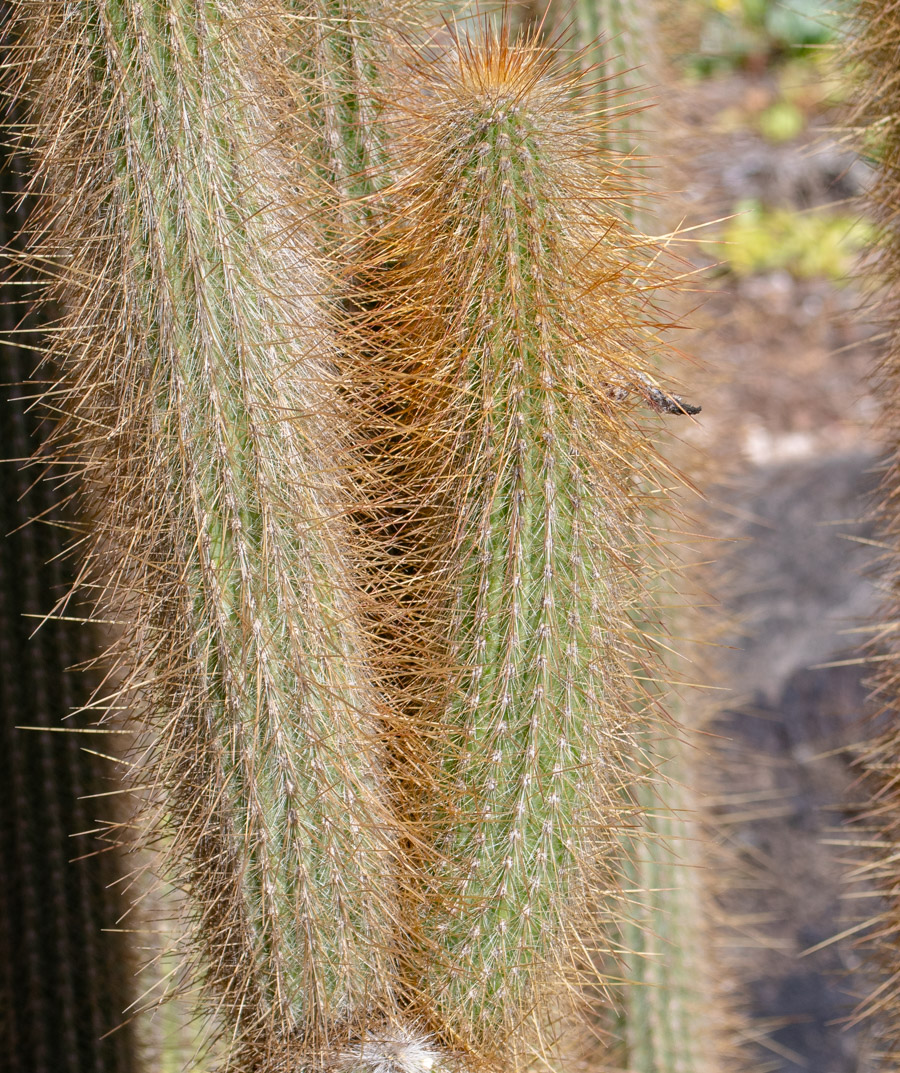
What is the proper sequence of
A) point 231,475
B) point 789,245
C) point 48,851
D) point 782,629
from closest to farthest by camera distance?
1. point 231,475
2. point 48,851
3. point 782,629
4. point 789,245

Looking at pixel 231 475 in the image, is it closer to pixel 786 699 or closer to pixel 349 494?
pixel 349 494

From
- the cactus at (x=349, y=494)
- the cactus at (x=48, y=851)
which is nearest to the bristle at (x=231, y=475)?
the cactus at (x=349, y=494)

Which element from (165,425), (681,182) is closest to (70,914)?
(165,425)

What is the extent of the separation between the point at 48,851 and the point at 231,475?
35.9 inches

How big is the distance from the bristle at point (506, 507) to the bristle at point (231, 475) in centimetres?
5

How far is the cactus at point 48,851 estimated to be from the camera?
1.41 m

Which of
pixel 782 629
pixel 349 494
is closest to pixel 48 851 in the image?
pixel 349 494

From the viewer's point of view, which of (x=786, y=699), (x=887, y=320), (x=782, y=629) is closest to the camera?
(x=887, y=320)

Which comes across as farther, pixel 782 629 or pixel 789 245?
pixel 789 245

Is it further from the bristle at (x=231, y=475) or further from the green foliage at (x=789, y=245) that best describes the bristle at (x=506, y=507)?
the green foliage at (x=789, y=245)

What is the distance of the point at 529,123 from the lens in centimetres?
79

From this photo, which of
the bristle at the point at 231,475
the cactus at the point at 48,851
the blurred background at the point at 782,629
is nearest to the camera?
the bristle at the point at 231,475

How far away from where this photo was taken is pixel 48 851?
57.7 inches

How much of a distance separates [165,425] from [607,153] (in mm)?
433
